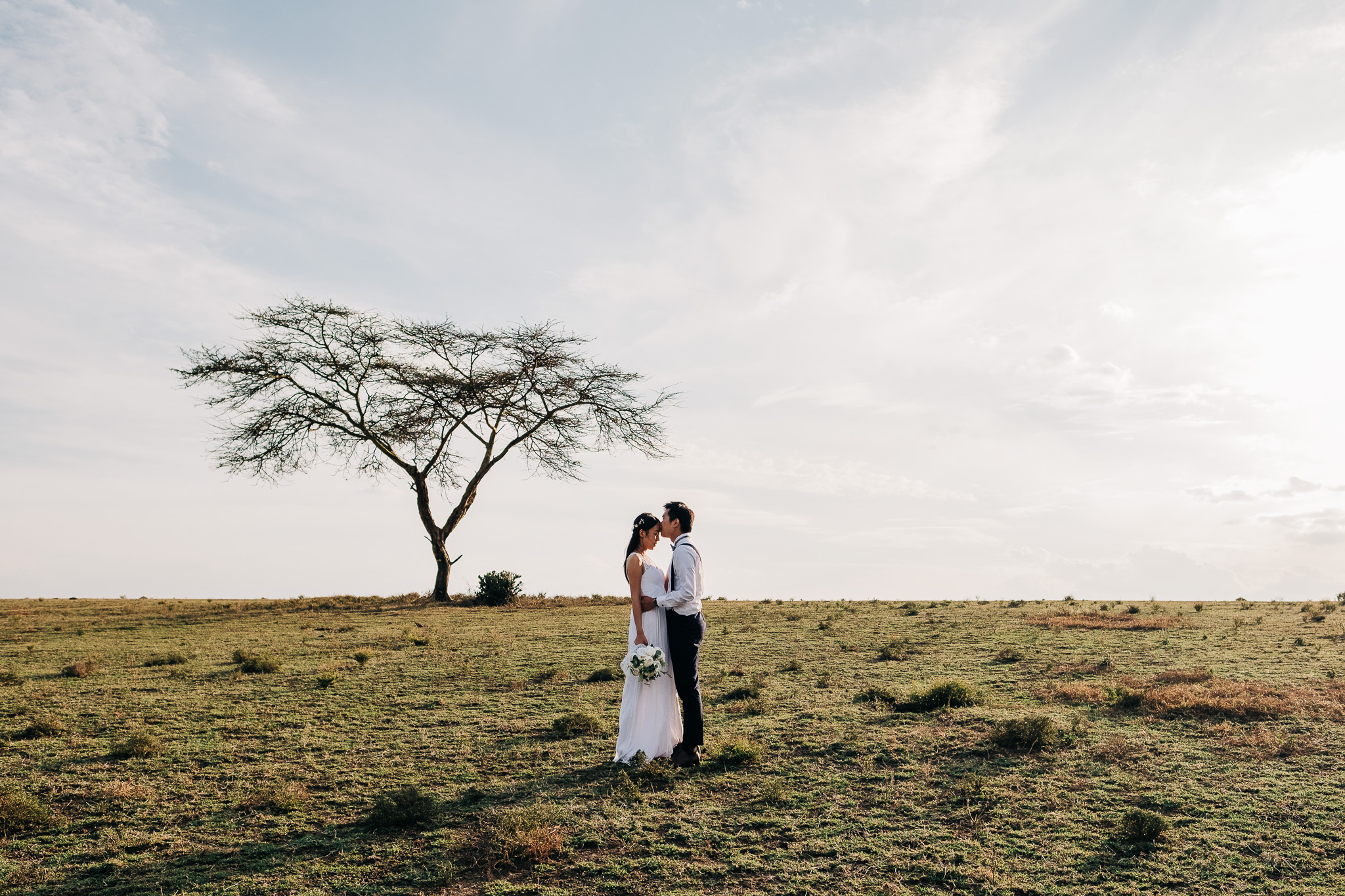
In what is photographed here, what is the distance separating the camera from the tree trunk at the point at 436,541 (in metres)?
31.6

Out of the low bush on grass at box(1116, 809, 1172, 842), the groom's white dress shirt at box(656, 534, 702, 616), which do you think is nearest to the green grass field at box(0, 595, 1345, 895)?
the low bush on grass at box(1116, 809, 1172, 842)

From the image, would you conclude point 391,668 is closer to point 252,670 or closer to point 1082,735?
point 252,670

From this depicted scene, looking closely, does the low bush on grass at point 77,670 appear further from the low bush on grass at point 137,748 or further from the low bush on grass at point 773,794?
the low bush on grass at point 773,794

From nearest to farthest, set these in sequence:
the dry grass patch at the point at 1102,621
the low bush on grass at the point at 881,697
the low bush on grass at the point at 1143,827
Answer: the low bush on grass at the point at 1143,827 → the low bush on grass at the point at 881,697 → the dry grass patch at the point at 1102,621

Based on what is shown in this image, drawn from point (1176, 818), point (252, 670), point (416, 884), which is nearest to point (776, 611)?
point (252, 670)

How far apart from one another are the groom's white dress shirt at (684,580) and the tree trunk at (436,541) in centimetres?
2558

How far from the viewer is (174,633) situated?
2108 cm

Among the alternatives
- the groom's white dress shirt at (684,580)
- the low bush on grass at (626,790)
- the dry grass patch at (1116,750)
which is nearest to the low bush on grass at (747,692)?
the groom's white dress shirt at (684,580)

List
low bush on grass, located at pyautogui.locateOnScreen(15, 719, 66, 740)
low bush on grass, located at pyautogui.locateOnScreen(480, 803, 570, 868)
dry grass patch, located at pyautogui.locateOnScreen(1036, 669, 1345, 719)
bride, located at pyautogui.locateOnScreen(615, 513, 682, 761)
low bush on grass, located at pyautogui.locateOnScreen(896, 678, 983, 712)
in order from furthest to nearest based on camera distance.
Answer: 1. low bush on grass, located at pyautogui.locateOnScreen(896, 678, 983, 712)
2. low bush on grass, located at pyautogui.locateOnScreen(15, 719, 66, 740)
3. dry grass patch, located at pyautogui.locateOnScreen(1036, 669, 1345, 719)
4. bride, located at pyautogui.locateOnScreen(615, 513, 682, 761)
5. low bush on grass, located at pyautogui.locateOnScreen(480, 803, 570, 868)

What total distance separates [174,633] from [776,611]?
17.9m

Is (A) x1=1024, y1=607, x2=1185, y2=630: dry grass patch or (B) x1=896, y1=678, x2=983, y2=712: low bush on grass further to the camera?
(A) x1=1024, y1=607, x2=1185, y2=630: dry grass patch

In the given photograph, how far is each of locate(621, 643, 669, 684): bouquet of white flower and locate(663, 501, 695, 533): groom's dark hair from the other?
1.28 metres

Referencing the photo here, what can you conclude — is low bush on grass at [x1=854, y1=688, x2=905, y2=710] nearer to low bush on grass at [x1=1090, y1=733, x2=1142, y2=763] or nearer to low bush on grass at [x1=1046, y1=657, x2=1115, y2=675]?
low bush on grass at [x1=1090, y1=733, x2=1142, y2=763]

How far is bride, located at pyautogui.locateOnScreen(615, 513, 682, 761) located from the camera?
320 inches
